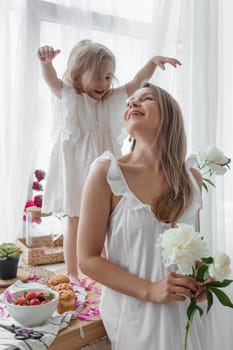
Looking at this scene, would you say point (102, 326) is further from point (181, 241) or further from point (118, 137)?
point (118, 137)

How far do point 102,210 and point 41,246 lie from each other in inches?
24.9

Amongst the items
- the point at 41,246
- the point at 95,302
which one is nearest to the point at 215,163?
the point at 95,302

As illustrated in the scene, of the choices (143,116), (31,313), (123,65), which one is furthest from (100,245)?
(123,65)

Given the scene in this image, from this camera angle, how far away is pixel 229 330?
5.30 feet

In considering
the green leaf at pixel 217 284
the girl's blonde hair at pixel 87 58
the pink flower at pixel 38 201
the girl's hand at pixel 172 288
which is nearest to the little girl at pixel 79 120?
the girl's blonde hair at pixel 87 58

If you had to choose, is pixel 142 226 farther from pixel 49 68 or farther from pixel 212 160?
pixel 49 68

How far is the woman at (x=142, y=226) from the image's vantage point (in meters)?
0.99

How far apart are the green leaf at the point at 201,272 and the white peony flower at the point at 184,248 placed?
0.08 metres

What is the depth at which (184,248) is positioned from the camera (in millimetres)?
792

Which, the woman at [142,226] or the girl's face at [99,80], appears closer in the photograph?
the woman at [142,226]

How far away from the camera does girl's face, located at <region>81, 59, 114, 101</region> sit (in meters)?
1.28

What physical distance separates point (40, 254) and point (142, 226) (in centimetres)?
63

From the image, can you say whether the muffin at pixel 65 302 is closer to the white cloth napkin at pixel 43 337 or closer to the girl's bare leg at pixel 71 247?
the white cloth napkin at pixel 43 337

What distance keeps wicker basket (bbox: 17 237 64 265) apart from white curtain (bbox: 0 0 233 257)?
2.4 inches
